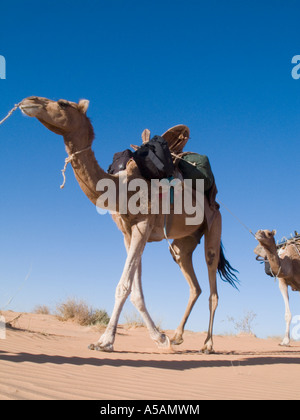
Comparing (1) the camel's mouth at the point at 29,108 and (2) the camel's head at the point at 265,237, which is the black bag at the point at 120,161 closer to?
(1) the camel's mouth at the point at 29,108

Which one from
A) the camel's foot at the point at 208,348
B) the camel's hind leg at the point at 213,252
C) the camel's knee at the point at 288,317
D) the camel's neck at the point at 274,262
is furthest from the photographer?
the camel's knee at the point at 288,317

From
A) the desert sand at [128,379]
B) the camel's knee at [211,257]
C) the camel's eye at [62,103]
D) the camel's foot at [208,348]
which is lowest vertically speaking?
the desert sand at [128,379]

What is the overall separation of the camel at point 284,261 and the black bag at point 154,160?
4675 mm

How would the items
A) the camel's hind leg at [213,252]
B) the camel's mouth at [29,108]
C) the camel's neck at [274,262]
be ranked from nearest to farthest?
the camel's mouth at [29,108] < the camel's hind leg at [213,252] < the camel's neck at [274,262]

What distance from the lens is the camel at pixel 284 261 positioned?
34.5 ft

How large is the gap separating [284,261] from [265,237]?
6.73ft

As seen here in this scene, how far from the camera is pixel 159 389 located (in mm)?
3379

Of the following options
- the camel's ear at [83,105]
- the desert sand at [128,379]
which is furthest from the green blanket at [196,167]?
the desert sand at [128,379]

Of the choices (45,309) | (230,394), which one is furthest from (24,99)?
(45,309)

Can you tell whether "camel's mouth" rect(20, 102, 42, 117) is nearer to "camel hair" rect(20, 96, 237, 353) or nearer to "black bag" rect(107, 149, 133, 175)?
"camel hair" rect(20, 96, 237, 353)

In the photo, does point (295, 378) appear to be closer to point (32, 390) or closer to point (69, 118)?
point (32, 390)

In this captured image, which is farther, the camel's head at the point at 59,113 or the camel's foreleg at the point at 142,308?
the camel's foreleg at the point at 142,308

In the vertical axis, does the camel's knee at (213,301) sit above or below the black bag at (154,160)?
below

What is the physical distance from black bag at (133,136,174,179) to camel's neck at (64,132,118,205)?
24.8 inches
